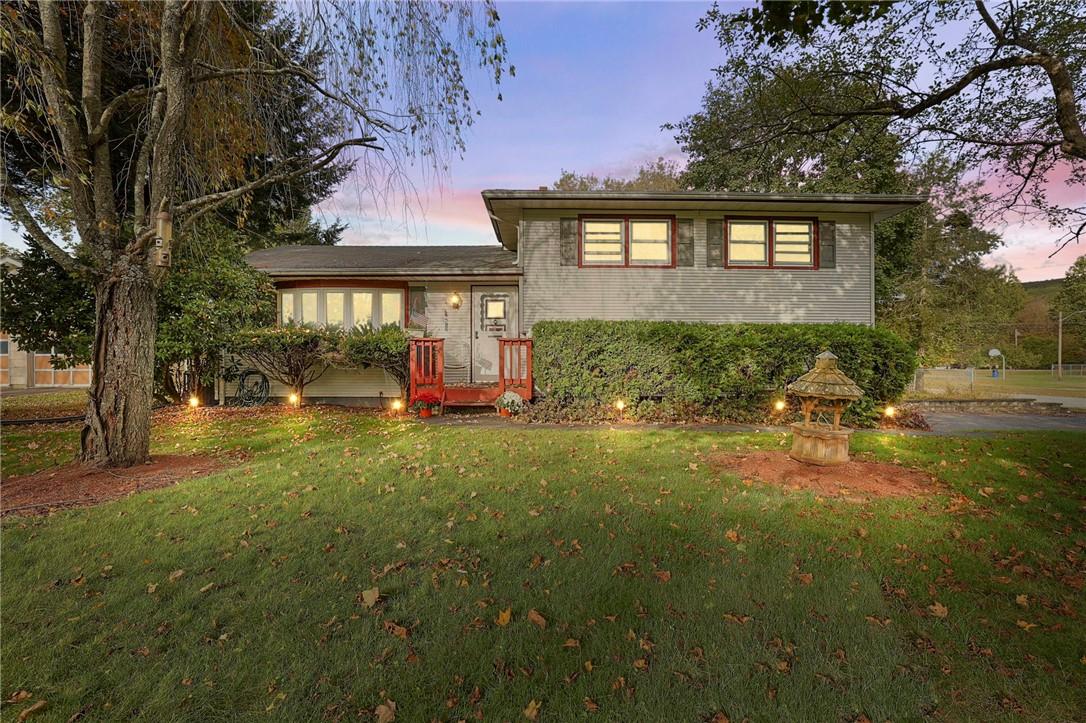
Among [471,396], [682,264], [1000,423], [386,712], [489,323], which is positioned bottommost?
[386,712]

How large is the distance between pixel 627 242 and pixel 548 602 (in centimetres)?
946

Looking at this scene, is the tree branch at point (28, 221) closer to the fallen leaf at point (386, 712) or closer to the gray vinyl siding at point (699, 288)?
the fallen leaf at point (386, 712)

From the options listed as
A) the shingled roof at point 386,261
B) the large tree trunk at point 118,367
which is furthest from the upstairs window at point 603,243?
the large tree trunk at point 118,367

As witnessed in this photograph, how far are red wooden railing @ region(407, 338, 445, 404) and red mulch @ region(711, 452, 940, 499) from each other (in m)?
5.95

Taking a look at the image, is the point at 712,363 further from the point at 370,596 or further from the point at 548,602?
the point at 370,596

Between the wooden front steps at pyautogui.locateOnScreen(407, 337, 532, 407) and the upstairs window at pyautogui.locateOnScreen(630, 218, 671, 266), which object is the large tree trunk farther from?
the upstairs window at pyautogui.locateOnScreen(630, 218, 671, 266)

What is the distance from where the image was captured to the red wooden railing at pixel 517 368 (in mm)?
9438

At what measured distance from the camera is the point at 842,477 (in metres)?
4.92

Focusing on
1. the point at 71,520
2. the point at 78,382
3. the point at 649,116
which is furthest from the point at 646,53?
the point at 78,382

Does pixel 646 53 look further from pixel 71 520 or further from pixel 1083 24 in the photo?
pixel 71 520

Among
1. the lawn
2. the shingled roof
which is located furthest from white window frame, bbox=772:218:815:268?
the lawn

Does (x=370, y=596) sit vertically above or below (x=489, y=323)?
below

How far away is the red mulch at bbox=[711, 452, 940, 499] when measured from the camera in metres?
4.58

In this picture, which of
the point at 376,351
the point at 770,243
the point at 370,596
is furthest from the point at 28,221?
the point at 770,243
